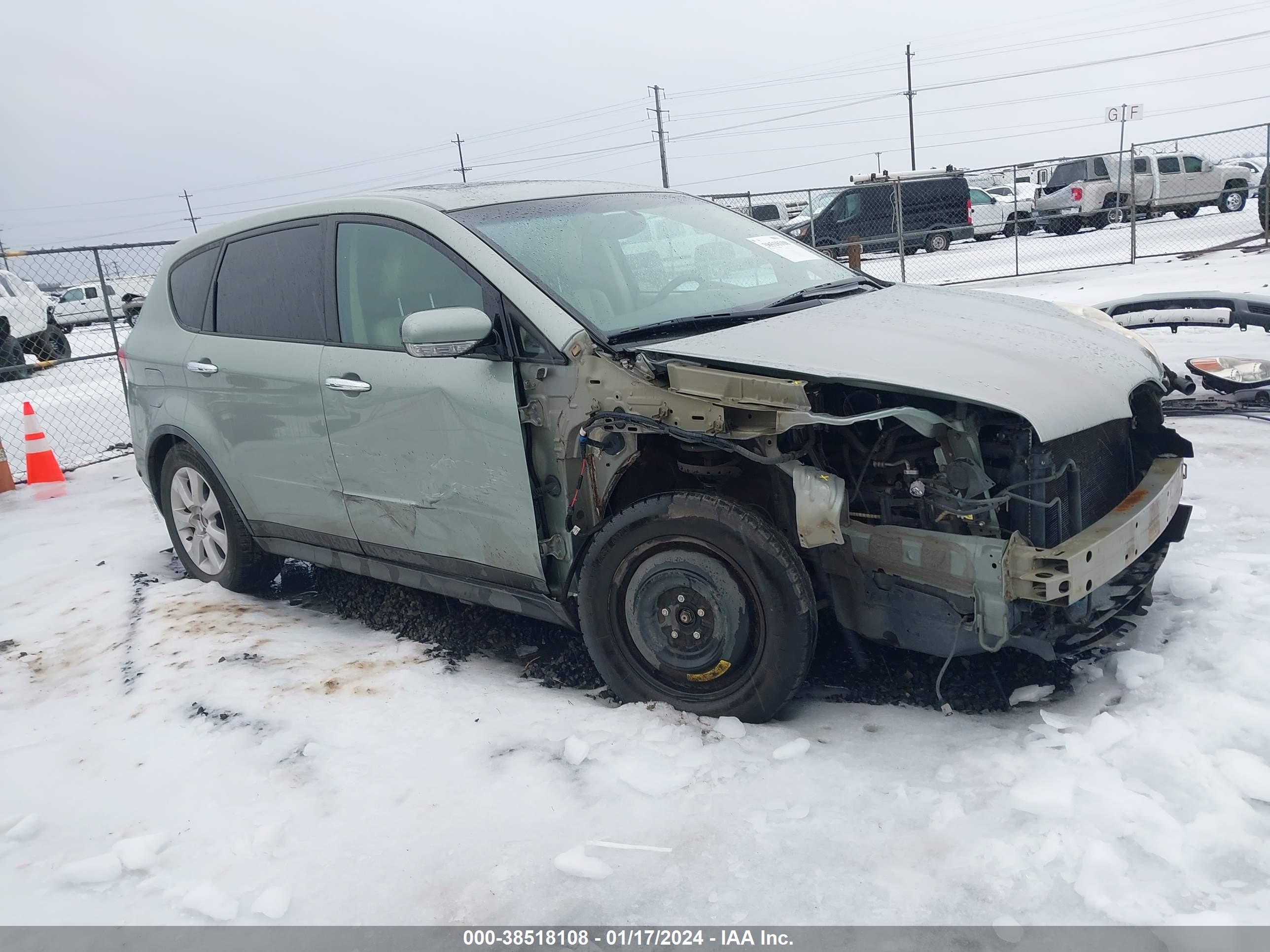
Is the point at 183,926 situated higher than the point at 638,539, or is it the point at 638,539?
the point at 638,539

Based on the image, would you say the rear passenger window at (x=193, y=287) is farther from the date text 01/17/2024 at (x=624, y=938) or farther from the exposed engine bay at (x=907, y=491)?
the date text 01/17/2024 at (x=624, y=938)

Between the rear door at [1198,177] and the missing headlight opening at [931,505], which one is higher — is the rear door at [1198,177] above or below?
above

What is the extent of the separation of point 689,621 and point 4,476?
24.1 feet

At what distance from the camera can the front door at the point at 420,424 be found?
3471 mm

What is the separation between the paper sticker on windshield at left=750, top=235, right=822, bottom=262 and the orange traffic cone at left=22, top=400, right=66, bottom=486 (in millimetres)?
6709

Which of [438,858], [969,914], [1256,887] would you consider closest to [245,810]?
[438,858]

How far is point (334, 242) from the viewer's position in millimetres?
4066

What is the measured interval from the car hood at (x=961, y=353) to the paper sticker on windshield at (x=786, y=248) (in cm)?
60

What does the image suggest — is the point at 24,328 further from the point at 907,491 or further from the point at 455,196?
the point at 907,491

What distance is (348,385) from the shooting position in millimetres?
3898

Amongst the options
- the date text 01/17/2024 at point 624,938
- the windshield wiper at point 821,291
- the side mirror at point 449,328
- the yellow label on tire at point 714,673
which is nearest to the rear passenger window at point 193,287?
the side mirror at point 449,328

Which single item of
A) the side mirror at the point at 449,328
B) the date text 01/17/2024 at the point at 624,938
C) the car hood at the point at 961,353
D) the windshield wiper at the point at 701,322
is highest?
the side mirror at the point at 449,328

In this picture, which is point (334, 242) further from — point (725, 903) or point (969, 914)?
point (969, 914)

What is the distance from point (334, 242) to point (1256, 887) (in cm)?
375
